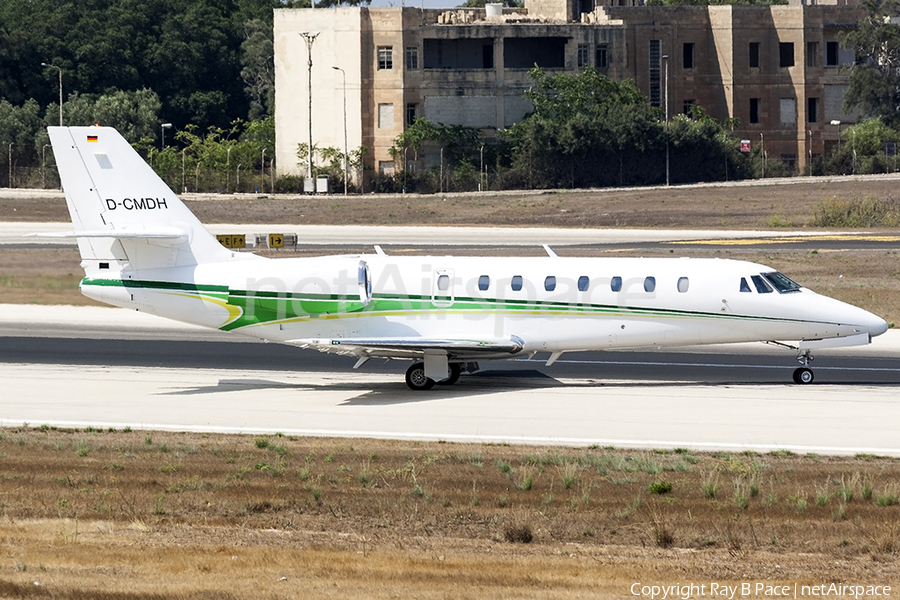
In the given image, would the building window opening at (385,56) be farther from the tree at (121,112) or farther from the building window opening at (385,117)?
the tree at (121,112)

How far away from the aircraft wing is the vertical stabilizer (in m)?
3.72

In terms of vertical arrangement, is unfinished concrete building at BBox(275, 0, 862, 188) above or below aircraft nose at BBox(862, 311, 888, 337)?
above

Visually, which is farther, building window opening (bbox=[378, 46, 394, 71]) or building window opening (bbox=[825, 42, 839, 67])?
building window opening (bbox=[825, 42, 839, 67])

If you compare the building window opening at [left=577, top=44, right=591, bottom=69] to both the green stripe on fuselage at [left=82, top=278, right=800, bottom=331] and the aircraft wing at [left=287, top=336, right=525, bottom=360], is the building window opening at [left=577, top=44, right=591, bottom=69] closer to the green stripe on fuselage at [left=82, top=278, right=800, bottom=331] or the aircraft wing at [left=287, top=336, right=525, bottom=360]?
the green stripe on fuselage at [left=82, top=278, right=800, bottom=331]

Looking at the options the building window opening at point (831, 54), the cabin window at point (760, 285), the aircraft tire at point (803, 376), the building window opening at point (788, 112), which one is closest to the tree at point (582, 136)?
the building window opening at point (788, 112)

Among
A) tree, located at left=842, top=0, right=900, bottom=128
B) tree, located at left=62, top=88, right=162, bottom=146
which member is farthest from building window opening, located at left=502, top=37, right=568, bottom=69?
tree, located at left=62, top=88, right=162, bottom=146

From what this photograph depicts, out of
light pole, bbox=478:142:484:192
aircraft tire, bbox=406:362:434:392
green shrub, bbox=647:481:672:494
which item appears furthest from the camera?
light pole, bbox=478:142:484:192

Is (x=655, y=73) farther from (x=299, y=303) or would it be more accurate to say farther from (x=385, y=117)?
(x=299, y=303)

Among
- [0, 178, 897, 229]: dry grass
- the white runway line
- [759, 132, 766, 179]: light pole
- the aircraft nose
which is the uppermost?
[759, 132, 766, 179]: light pole

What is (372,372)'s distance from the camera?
1238 inches

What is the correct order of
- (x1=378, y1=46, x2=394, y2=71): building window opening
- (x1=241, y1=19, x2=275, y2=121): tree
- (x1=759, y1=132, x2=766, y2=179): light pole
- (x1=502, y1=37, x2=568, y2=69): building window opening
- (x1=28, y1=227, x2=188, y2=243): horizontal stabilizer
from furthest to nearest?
1. (x1=241, y1=19, x2=275, y2=121): tree
2. (x1=502, y1=37, x2=568, y2=69): building window opening
3. (x1=759, y1=132, x2=766, y2=179): light pole
4. (x1=378, y1=46, x2=394, y2=71): building window opening
5. (x1=28, y1=227, x2=188, y2=243): horizontal stabilizer

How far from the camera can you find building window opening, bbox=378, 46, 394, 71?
95.4 metres
